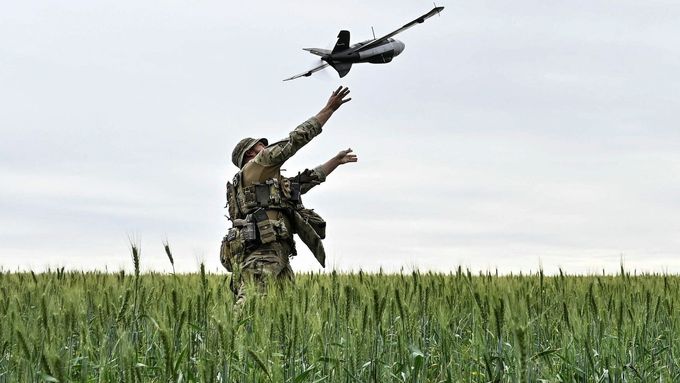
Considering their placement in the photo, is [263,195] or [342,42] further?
[342,42]

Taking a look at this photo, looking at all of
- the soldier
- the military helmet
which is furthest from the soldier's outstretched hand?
the military helmet

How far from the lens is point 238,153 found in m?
8.74

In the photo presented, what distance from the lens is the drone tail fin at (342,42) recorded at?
20656 millimetres

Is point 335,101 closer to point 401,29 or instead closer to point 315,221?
point 315,221

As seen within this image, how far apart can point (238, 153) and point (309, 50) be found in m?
13.2

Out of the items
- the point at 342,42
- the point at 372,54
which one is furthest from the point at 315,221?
the point at 372,54

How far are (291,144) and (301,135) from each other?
0.14m

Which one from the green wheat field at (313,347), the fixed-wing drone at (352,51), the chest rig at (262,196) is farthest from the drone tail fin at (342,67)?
the green wheat field at (313,347)

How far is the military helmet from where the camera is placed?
28.3ft

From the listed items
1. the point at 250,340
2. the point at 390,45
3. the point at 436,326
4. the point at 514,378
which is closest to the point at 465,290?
the point at 436,326

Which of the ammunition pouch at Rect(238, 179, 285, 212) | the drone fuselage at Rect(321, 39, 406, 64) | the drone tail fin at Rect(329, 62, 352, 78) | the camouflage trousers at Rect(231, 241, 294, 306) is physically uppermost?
the drone fuselage at Rect(321, 39, 406, 64)

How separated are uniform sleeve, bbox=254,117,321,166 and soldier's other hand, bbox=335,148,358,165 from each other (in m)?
1.45

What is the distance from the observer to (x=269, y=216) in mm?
8141

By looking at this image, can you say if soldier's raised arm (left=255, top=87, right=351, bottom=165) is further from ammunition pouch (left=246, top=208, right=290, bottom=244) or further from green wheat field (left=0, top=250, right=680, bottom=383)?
green wheat field (left=0, top=250, right=680, bottom=383)
